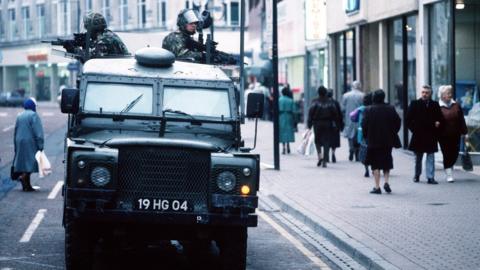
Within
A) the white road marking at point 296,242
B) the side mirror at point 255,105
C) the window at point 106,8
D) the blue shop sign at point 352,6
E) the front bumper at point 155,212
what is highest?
the window at point 106,8

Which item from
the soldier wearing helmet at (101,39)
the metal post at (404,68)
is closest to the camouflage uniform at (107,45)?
the soldier wearing helmet at (101,39)

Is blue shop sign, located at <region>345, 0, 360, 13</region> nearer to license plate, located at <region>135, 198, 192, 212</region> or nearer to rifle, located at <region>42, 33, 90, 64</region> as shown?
rifle, located at <region>42, 33, 90, 64</region>

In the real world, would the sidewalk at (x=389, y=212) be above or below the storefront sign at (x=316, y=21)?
below

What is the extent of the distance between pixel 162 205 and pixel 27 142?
33.7 feet

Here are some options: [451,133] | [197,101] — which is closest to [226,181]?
[197,101]

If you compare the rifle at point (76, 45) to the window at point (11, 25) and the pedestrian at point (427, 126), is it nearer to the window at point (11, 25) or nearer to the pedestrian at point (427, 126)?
the pedestrian at point (427, 126)

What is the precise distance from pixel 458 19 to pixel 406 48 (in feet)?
18.1

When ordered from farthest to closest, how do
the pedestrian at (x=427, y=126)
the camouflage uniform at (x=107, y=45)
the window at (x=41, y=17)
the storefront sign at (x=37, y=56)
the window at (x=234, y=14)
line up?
the storefront sign at (x=37, y=56)
the window at (x=41, y=17)
the window at (x=234, y=14)
the pedestrian at (x=427, y=126)
the camouflage uniform at (x=107, y=45)

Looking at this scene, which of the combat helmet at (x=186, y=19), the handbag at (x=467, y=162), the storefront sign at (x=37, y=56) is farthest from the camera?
the storefront sign at (x=37, y=56)

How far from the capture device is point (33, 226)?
1556 cm

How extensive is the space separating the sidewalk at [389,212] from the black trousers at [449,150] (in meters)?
0.43

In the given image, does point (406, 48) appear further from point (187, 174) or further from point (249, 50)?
point (249, 50)

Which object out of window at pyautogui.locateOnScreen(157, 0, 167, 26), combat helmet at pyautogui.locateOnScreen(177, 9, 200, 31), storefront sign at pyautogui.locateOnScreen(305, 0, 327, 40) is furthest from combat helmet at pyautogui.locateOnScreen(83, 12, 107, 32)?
window at pyautogui.locateOnScreen(157, 0, 167, 26)

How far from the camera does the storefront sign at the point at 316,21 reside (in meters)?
41.9
